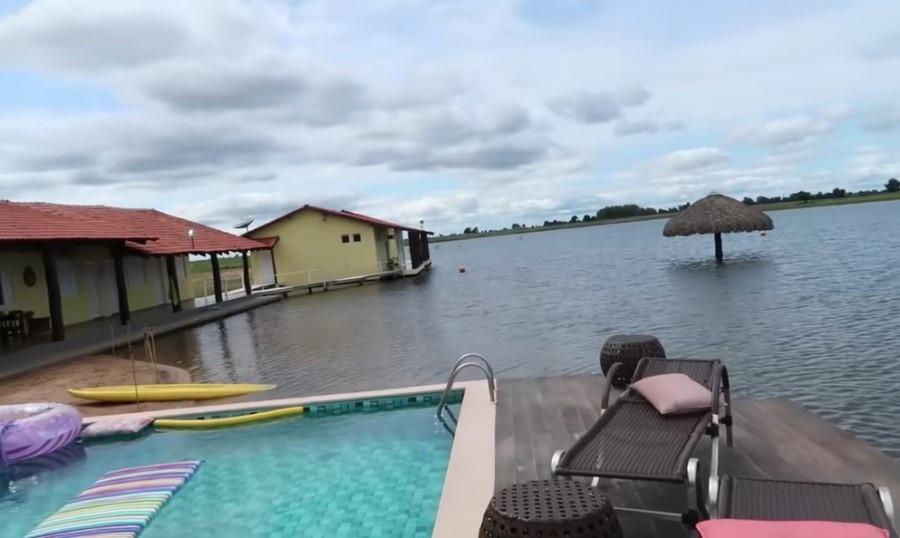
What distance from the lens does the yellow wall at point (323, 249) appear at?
33.9m

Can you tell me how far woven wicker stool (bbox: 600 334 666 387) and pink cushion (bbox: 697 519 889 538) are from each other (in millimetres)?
3580

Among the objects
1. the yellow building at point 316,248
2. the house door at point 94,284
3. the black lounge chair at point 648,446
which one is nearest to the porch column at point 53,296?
the house door at point 94,284

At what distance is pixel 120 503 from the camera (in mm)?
5215

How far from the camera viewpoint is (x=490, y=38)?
1284cm

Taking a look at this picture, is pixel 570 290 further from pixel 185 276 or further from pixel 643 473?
pixel 643 473

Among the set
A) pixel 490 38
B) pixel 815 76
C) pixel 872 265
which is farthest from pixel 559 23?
pixel 872 265

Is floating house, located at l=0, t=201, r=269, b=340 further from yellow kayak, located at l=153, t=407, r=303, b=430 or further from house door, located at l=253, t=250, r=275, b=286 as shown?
yellow kayak, located at l=153, t=407, r=303, b=430

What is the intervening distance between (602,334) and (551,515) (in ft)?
38.6

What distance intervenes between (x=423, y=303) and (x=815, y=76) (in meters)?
13.4

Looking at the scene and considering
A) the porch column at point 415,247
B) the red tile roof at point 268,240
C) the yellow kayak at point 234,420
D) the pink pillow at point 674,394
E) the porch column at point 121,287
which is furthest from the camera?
the porch column at point 415,247

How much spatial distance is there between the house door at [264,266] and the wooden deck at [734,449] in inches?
1187

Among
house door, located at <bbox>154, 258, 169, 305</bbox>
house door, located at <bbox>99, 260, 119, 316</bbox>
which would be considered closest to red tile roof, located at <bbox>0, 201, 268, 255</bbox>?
house door, located at <bbox>154, 258, 169, 305</bbox>

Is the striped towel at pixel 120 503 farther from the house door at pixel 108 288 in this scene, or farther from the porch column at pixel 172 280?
the porch column at pixel 172 280

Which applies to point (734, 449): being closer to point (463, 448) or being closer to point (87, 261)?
point (463, 448)
